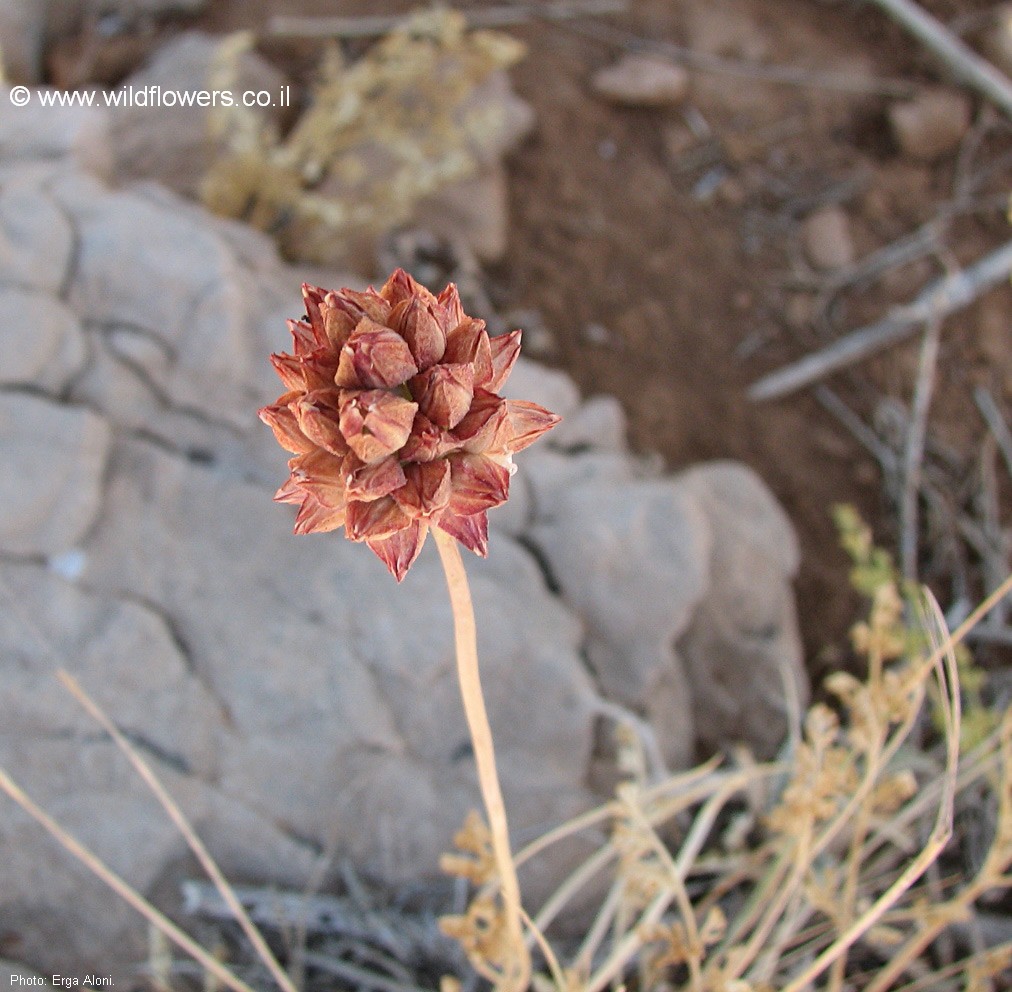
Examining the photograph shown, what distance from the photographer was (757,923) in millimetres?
2297

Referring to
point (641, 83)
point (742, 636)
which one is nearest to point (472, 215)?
point (641, 83)

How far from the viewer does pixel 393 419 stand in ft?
3.01

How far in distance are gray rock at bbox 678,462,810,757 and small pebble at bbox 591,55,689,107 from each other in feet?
6.74

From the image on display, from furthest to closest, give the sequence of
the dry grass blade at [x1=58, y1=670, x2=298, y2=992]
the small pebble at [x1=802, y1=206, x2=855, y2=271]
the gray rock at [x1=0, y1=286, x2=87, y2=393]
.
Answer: the small pebble at [x1=802, y1=206, x2=855, y2=271] < the gray rock at [x1=0, y1=286, x2=87, y2=393] < the dry grass blade at [x1=58, y1=670, x2=298, y2=992]

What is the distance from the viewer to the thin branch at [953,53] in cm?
404

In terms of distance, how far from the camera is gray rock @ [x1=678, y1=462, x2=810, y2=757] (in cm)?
255

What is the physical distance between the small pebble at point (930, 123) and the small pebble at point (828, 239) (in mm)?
467

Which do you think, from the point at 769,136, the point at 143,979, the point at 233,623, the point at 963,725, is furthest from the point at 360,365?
the point at 769,136

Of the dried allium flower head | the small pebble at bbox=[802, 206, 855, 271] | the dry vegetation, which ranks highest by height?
the dried allium flower head

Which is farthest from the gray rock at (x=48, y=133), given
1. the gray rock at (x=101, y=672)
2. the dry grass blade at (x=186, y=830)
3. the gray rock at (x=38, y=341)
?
the dry grass blade at (x=186, y=830)

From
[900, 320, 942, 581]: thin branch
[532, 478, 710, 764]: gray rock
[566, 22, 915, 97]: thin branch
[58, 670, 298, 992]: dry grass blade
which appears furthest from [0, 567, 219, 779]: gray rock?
[566, 22, 915, 97]: thin branch

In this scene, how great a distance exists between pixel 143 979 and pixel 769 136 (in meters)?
3.77

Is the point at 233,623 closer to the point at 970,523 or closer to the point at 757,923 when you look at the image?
the point at 757,923

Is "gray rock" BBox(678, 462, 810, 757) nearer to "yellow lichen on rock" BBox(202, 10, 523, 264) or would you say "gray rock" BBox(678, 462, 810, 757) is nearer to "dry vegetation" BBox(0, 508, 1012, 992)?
"dry vegetation" BBox(0, 508, 1012, 992)
